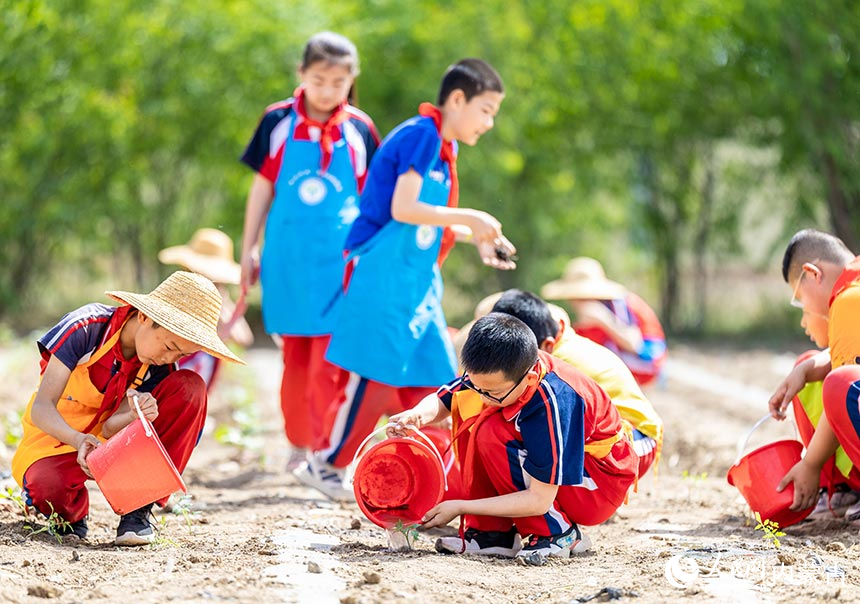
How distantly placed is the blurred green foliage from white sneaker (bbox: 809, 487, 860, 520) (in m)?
6.41

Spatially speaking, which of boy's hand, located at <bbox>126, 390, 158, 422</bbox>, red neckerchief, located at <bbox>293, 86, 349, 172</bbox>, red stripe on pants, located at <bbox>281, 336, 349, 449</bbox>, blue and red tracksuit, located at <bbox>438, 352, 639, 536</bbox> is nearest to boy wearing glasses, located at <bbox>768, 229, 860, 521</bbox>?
blue and red tracksuit, located at <bbox>438, 352, 639, 536</bbox>

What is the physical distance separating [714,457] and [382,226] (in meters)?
2.16

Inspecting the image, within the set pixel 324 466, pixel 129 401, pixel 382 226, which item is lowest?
pixel 324 466

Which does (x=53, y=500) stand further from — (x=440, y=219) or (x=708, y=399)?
(x=708, y=399)

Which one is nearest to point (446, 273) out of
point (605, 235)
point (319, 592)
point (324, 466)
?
point (605, 235)

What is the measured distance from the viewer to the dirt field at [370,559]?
10.0 ft

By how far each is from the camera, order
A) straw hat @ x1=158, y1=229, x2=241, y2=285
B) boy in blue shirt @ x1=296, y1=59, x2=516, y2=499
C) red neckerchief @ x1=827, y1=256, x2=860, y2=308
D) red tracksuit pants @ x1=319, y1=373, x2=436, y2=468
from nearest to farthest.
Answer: red neckerchief @ x1=827, y1=256, x2=860, y2=308 < boy in blue shirt @ x1=296, y1=59, x2=516, y2=499 < red tracksuit pants @ x1=319, y1=373, x2=436, y2=468 < straw hat @ x1=158, y1=229, x2=241, y2=285

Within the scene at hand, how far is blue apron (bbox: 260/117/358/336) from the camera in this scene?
515 centimetres

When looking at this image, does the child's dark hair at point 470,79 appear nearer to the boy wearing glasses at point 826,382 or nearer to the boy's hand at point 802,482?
the boy wearing glasses at point 826,382

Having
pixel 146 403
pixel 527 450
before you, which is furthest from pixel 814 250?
pixel 146 403

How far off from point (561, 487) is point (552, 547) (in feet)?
0.64

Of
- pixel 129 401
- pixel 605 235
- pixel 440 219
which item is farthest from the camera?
pixel 605 235

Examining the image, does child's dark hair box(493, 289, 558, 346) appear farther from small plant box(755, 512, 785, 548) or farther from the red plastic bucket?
the red plastic bucket

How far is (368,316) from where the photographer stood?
468 cm
